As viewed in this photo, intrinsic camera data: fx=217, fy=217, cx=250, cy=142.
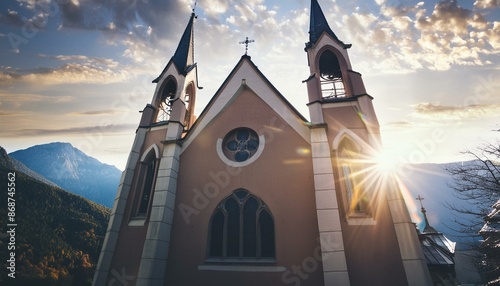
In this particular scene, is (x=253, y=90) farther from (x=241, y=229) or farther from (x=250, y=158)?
(x=241, y=229)

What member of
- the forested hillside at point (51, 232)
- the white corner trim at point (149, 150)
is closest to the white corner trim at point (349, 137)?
the white corner trim at point (149, 150)

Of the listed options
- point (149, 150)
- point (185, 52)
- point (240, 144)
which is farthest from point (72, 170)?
point (240, 144)

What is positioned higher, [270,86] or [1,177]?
[1,177]

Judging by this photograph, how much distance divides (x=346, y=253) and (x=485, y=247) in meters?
6.32

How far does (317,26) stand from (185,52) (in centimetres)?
823

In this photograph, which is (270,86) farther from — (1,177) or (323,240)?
(1,177)

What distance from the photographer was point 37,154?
131 meters

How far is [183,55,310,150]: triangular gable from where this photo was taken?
9.32m

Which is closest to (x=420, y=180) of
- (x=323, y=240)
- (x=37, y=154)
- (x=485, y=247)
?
(x=485, y=247)

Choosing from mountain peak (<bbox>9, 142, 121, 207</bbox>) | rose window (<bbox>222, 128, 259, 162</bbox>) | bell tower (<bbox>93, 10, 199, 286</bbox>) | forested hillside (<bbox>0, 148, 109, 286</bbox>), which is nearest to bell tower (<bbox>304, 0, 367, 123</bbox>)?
rose window (<bbox>222, 128, 259, 162</bbox>)

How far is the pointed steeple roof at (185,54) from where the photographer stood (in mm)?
12699

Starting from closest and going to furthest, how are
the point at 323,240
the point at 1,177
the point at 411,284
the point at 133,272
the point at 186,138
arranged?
1. the point at 411,284
2. the point at 323,240
3. the point at 133,272
4. the point at 186,138
5. the point at 1,177

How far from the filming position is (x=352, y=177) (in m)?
8.02

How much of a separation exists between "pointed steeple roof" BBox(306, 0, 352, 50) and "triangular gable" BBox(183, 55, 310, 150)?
342 cm
